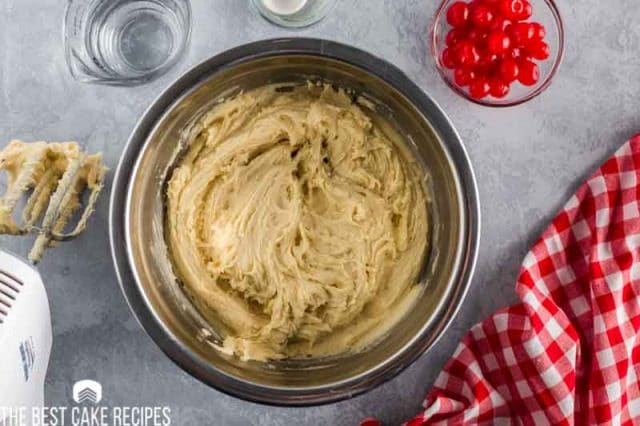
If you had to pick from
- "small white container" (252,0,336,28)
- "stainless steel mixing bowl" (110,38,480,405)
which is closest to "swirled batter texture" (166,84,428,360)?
"stainless steel mixing bowl" (110,38,480,405)

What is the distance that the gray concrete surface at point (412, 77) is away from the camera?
1529 millimetres

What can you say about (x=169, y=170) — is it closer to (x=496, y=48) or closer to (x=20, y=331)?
(x=20, y=331)

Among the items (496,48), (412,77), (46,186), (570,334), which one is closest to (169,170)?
(46,186)

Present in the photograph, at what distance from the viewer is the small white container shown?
4.93 ft

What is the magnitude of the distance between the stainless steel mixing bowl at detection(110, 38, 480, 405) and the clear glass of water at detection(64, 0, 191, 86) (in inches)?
7.0

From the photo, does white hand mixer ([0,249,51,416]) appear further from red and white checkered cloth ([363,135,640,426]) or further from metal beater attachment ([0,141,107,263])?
red and white checkered cloth ([363,135,640,426])

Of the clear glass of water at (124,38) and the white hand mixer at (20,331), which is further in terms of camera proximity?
the clear glass of water at (124,38)

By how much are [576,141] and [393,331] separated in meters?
0.52

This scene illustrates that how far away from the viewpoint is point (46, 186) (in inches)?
57.1

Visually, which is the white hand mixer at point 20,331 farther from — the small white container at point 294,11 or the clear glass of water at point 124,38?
the small white container at point 294,11

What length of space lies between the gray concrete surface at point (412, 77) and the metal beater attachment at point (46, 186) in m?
0.05

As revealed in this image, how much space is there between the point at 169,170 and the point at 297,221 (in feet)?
0.83

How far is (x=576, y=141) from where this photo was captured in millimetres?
1549

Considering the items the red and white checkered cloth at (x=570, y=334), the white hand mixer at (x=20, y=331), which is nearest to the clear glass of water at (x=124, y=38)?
the white hand mixer at (x=20, y=331)
